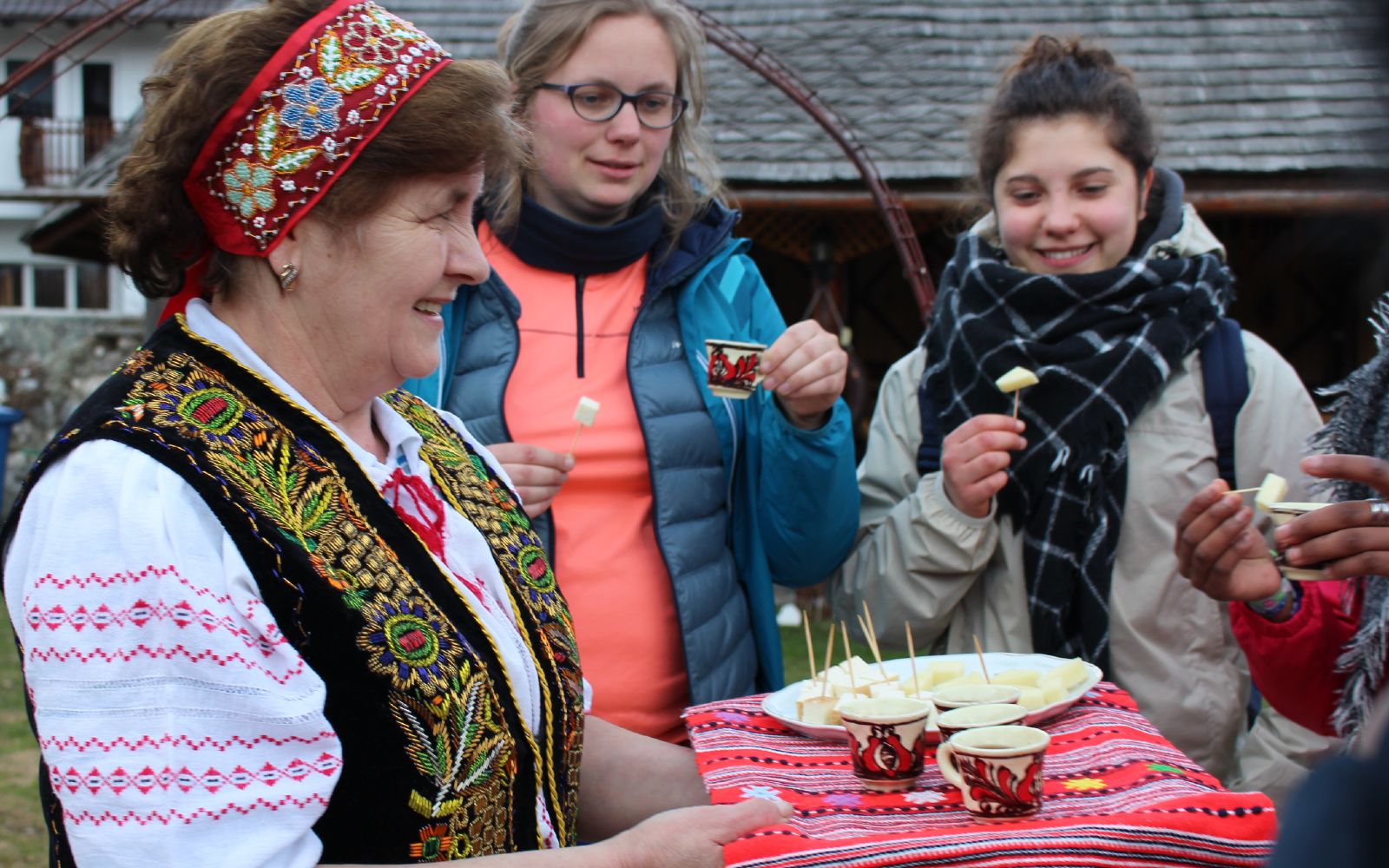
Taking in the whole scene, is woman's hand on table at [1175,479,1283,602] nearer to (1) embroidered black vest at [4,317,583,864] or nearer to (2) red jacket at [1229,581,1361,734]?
(2) red jacket at [1229,581,1361,734]

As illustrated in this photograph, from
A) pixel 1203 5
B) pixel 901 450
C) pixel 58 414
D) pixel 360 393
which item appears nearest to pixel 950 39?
pixel 1203 5

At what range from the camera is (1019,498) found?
287 cm

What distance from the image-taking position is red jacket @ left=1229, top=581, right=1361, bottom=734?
2389 mm

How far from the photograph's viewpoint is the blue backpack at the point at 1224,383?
2760mm

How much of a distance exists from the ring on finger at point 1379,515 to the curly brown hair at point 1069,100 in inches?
44.0

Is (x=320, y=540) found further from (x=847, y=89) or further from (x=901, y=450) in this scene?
(x=847, y=89)

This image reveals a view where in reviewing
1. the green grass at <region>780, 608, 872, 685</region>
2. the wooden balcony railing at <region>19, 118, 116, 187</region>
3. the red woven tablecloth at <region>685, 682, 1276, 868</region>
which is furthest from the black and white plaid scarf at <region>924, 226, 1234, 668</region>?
the wooden balcony railing at <region>19, 118, 116, 187</region>

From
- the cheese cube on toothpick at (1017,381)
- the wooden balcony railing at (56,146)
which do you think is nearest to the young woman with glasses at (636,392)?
the cheese cube on toothpick at (1017,381)

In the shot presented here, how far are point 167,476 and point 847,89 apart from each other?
9.47 meters

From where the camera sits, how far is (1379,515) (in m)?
2.05

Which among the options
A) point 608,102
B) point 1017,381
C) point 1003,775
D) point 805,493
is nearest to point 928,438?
point 1017,381

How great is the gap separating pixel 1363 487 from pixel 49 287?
2797 cm

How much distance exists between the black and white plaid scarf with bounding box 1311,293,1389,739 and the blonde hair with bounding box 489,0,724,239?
1.38m

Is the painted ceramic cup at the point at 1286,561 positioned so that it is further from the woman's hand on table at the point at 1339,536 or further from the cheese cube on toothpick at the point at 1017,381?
the cheese cube on toothpick at the point at 1017,381
